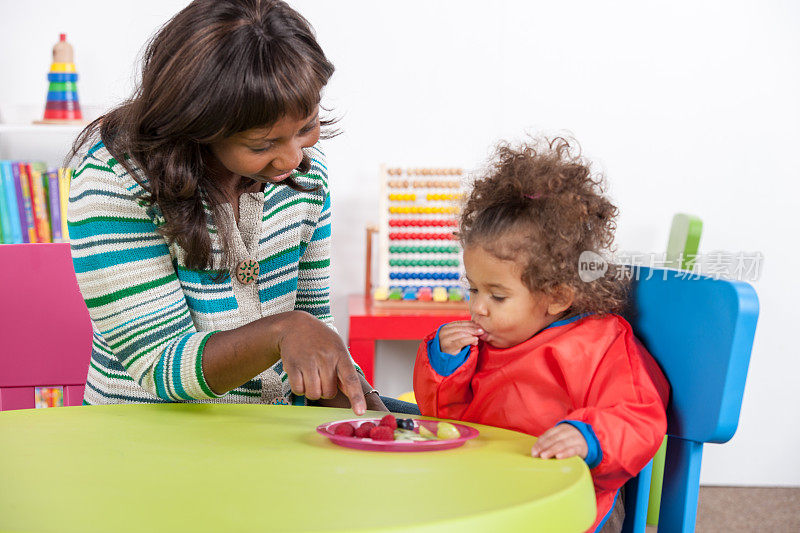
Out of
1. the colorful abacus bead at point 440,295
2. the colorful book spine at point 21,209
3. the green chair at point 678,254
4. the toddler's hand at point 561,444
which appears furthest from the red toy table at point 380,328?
the toddler's hand at point 561,444

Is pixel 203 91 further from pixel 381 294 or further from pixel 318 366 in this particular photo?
pixel 381 294

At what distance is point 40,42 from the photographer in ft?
8.30

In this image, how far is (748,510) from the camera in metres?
2.66

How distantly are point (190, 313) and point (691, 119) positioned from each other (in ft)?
6.84

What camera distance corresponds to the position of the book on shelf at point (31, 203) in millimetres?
2316

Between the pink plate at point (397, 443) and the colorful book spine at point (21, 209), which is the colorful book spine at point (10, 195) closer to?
the colorful book spine at point (21, 209)

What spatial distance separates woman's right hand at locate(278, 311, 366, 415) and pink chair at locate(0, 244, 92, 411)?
72 cm

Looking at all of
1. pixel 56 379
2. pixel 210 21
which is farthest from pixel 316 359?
pixel 56 379

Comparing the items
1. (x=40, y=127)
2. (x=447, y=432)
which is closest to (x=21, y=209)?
(x=40, y=127)

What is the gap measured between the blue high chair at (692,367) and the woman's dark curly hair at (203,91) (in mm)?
539

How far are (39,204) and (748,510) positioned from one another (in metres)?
2.38

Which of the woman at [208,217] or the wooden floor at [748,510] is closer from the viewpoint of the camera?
the woman at [208,217]

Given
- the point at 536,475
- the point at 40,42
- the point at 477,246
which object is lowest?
the point at 536,475

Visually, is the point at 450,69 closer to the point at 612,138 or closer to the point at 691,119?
the point at 612,138
